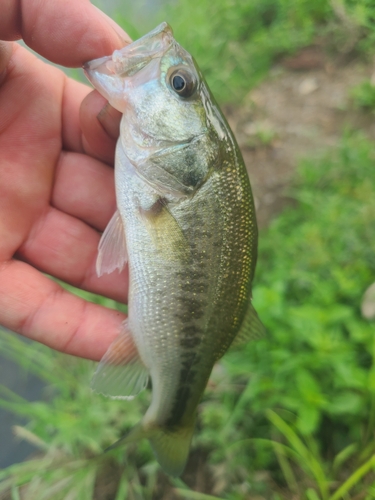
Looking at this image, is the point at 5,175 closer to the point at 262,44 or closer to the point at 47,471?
the point at 47,471

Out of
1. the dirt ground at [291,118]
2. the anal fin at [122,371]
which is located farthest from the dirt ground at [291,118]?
the anal fin at [122,371]

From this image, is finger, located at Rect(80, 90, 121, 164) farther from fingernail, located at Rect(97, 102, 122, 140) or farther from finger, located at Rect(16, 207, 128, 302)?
finger, located at Rect(16, 207, 128, 302)

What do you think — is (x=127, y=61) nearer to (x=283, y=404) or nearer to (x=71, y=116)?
(x=71, y=116)

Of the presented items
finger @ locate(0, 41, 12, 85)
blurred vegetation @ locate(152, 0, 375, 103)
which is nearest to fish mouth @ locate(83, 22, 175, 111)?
finger @ locate(0, 41, 12, 85)

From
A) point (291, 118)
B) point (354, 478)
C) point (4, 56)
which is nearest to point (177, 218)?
point (4, 56)

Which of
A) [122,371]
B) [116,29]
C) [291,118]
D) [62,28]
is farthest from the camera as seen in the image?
[291,118]

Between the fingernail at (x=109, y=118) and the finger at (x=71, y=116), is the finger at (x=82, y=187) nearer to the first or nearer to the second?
the finger at (x=71, y=116)
